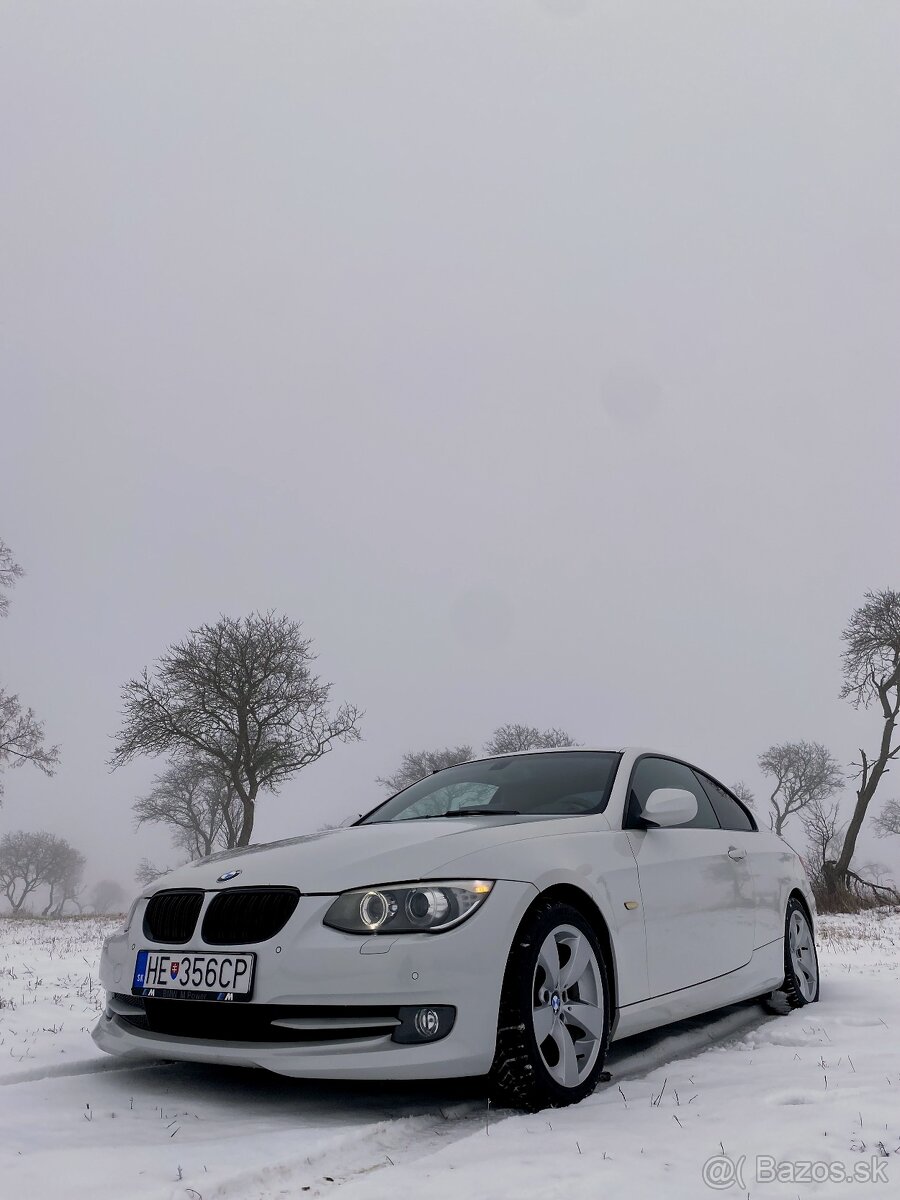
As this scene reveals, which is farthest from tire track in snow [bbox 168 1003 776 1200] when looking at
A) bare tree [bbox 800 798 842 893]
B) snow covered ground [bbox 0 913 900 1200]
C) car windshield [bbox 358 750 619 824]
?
bare tree [bbox 800 798 842 893]

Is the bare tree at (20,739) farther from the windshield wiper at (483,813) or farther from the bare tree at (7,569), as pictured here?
the windshield wiper at (483,813)

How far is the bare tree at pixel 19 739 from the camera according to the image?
2712 cm

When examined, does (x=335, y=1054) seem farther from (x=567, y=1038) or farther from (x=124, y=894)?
(x=124, y=894)

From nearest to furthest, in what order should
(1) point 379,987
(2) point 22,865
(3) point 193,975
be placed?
1. (1) point 379,987
2. (3) point 193,975
3. (2) point 22,865

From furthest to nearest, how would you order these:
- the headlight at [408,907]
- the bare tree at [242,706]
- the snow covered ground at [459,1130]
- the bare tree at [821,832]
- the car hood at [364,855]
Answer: the bare tree at [242,706], the bare tree at [821,832], the car hood at [364,855], the headlight at [408,907], the snow covered ground at [459,1130]

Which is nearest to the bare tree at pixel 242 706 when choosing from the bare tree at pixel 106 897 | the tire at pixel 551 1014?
the tire at pixel 551 1014

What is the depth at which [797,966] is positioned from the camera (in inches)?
222

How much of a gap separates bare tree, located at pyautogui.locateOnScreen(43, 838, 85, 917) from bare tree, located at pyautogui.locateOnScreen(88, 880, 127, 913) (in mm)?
22055

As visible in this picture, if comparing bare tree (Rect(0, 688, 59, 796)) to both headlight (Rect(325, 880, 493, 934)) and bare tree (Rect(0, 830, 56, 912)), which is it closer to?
headlight (Rect(325, 880, 493, 934))

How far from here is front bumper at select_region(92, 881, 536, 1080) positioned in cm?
303

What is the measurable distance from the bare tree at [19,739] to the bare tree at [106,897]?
7484 centimetres

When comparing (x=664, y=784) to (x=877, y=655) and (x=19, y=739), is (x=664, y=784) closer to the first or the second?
(x=877, y=655)

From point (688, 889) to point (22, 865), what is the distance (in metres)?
74.4

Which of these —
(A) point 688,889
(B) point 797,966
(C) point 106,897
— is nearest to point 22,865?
(C) point 106,897
